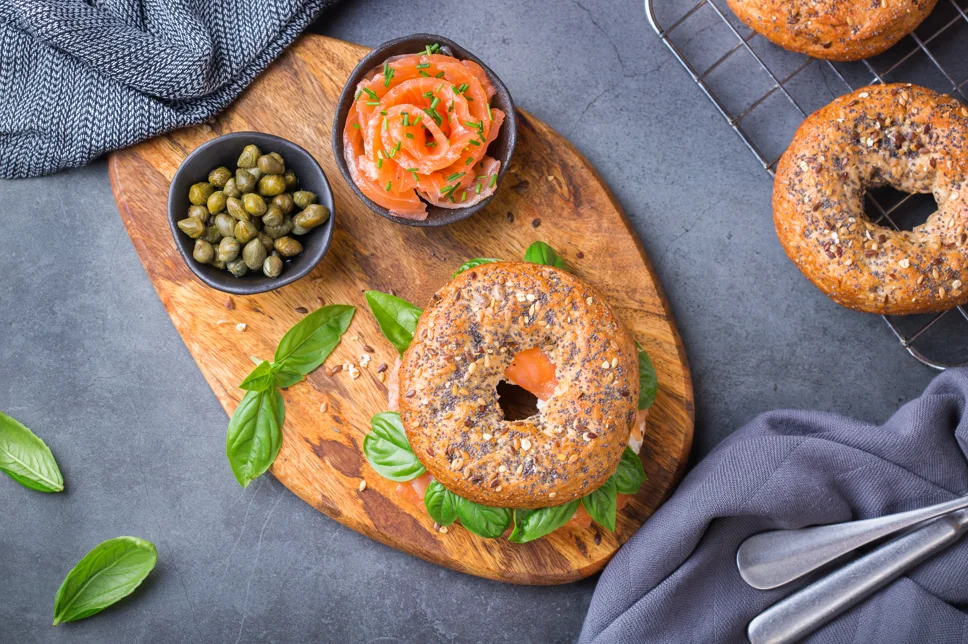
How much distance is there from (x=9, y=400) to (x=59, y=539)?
1.83ft

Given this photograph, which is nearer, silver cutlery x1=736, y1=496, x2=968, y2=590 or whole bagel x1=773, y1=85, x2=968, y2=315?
silver cutlery x1=736, y1=496, x2=968, y2=590

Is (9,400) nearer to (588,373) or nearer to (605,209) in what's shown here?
(588,373)

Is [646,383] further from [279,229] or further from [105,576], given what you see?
[105,576]

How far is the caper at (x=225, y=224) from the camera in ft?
8.29

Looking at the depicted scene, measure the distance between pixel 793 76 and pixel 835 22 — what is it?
1.00 ft

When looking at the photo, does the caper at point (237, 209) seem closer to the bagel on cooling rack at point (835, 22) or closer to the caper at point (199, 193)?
the caper at point (199, 193)

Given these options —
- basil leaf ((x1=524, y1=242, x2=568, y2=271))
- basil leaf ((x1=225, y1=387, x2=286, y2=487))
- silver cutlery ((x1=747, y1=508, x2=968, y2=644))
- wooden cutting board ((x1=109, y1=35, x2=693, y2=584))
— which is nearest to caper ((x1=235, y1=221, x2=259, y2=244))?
wooden cutting board ((x1=109, y1=35, x2=693, y2=584))

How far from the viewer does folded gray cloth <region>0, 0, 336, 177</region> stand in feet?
8.71

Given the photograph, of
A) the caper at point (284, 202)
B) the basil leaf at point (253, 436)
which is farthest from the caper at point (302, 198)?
the basil leaf at point (253, 436)

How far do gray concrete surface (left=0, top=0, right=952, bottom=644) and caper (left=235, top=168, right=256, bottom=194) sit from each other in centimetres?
64

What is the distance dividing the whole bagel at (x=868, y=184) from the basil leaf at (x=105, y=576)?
8.59ft

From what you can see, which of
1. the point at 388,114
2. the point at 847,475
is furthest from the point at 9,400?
the point at 847,475

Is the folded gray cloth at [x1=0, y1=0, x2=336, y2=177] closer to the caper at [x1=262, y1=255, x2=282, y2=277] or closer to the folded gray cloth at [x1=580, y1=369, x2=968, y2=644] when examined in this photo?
the caper at [x1=262, y1=255, x2=282, y2=277]

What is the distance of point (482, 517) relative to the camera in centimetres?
248
